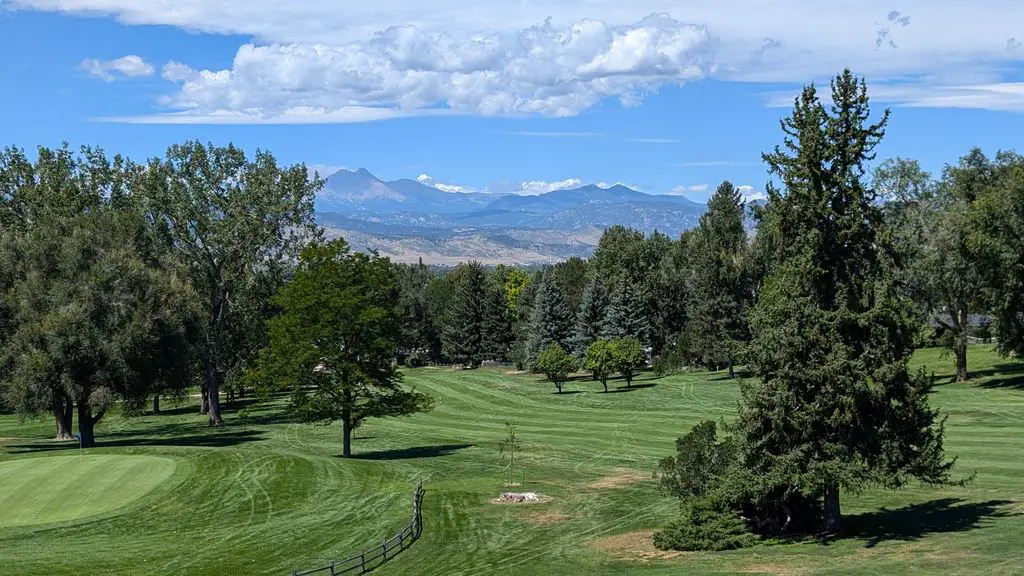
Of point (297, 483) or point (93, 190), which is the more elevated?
point (93, 190)

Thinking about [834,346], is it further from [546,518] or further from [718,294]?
[718,294]

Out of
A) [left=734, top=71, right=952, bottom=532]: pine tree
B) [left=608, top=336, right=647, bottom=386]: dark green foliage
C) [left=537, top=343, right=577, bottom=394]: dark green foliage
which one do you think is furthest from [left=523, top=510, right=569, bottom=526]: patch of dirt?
[left=537, top=343, right=577, bottom=394]: dark green foliage

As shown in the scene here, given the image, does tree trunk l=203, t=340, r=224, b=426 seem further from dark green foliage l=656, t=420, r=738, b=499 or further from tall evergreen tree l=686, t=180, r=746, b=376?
dark green foliage l=656, t=420, r=738, b=499

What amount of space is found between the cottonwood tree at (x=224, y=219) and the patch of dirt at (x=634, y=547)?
4506cm

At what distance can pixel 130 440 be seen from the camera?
68062 millimetres

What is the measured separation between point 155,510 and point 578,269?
108321 millimetres

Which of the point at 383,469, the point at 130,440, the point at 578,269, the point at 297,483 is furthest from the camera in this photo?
the point at 578,269

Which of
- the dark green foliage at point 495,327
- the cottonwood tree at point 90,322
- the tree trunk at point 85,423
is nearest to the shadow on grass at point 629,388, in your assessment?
the dark green foliage at point 495,327

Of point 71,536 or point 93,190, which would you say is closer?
point 71,536

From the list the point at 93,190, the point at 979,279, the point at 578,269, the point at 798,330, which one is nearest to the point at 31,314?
the point at 93,190

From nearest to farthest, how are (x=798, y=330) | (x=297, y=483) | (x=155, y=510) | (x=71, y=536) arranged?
(x=798, y=330) → (x=71, y=536) → (x=155, y=510) → (x=297, y=483)

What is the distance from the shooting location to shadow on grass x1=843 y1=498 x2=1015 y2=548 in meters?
31.4

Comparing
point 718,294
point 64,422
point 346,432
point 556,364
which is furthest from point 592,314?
point 64,422

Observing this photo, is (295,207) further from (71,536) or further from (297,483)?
(71,536)
